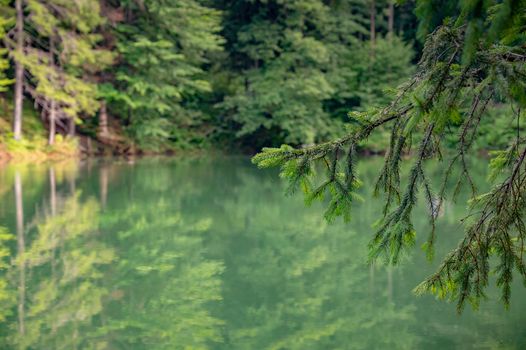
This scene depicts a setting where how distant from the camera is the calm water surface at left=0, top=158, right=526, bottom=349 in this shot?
437 centimetres

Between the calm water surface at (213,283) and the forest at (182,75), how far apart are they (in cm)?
1049

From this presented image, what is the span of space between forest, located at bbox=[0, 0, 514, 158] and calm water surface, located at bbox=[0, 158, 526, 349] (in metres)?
10.5

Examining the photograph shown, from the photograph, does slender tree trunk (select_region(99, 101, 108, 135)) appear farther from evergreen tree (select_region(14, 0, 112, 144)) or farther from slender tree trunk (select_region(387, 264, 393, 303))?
slender tree trunk (select_region(387, 264, 393, 303))

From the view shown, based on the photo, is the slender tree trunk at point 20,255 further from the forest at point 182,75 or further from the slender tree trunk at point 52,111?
the forest at point 182,75

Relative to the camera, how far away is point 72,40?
20.4 meters

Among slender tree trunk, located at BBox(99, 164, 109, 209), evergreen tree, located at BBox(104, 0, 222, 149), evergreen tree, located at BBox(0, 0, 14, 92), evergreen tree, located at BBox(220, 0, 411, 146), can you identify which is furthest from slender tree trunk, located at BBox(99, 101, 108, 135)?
slender tree trunk, located at BBox(99, 164, 109, 209)

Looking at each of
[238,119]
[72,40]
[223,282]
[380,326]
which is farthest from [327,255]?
[238,119]

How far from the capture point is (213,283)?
19.1ft

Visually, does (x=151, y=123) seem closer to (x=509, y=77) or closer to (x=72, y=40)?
(x=72, y=40)

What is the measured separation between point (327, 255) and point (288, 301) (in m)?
Result: 1.99

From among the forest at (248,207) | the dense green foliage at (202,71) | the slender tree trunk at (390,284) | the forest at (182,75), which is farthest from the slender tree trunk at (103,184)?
the slender tree trunk at (390,284)

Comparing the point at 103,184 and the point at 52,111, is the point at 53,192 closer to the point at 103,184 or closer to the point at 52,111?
the point at 103,184

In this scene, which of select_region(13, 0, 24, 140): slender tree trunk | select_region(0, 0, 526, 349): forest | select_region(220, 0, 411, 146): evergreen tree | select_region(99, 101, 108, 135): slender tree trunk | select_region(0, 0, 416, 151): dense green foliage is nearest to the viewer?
select_region(0, 0, 526, 349): forest

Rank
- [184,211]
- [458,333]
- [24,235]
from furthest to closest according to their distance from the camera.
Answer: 1. [184,211]
2. [24,235]
3. [458,333]
